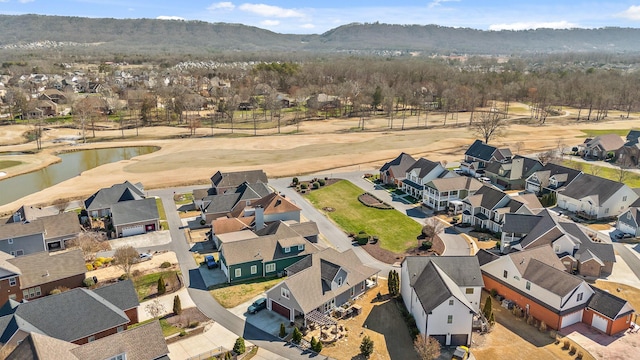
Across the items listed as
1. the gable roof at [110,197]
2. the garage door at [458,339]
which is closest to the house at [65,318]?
the garage door at [458,339]

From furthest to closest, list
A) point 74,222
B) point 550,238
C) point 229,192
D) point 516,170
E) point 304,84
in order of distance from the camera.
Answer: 1. point 304,84
2. point 516,170
3. point 229,192
4. point 74,222
5. point 550,238

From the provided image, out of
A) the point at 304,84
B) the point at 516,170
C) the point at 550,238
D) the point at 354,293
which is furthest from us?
the point at 304,84

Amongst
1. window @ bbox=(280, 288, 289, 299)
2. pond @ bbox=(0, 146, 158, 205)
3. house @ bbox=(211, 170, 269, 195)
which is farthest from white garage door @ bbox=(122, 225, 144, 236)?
pond @ bbox=(0, 146, 158, 205)

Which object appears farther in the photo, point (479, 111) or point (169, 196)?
point (479, 111)

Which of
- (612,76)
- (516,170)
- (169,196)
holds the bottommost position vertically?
(169,196)

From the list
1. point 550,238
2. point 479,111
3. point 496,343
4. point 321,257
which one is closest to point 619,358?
point 496,343

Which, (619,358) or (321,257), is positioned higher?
(321,257)

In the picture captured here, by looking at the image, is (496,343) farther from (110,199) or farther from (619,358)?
(110,199)
